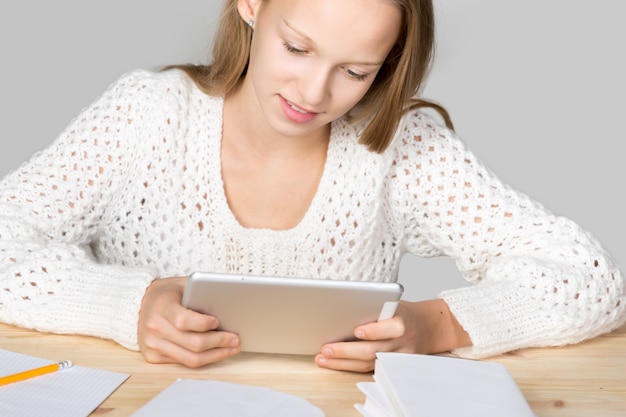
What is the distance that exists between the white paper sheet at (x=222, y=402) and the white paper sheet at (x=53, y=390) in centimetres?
9

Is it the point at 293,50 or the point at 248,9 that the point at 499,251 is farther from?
the point at 248,9

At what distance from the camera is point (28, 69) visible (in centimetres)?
303

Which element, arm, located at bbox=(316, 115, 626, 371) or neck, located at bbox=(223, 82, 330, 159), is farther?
neck, located at bbox=(223, 82, 330, 159)

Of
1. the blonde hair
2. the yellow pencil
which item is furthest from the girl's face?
the yellow pencil

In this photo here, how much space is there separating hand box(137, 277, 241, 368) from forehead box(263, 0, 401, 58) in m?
0.48

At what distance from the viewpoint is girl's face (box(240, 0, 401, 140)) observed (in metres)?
1.60

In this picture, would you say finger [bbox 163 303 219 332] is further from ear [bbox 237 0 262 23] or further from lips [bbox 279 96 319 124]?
ear [bbox 237 0 262 23]

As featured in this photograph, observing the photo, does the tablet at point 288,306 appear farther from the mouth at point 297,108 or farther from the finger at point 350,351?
the mouth at point 297,108

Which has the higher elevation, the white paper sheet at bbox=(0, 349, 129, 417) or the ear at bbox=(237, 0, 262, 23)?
the ear at bbox=(237, 0, 262, 23)

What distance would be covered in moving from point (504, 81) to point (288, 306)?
6.68 feet

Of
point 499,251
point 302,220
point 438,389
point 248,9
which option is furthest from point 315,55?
point 438,389

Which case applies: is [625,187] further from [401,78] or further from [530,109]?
[401,78]

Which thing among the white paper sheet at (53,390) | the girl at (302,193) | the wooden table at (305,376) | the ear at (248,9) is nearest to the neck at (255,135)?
the girl at (302,193)

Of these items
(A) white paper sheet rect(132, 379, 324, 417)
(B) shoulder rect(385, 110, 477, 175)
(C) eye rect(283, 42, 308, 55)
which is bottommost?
(A) white paper sheet rect(132, 379, 324, 417)
